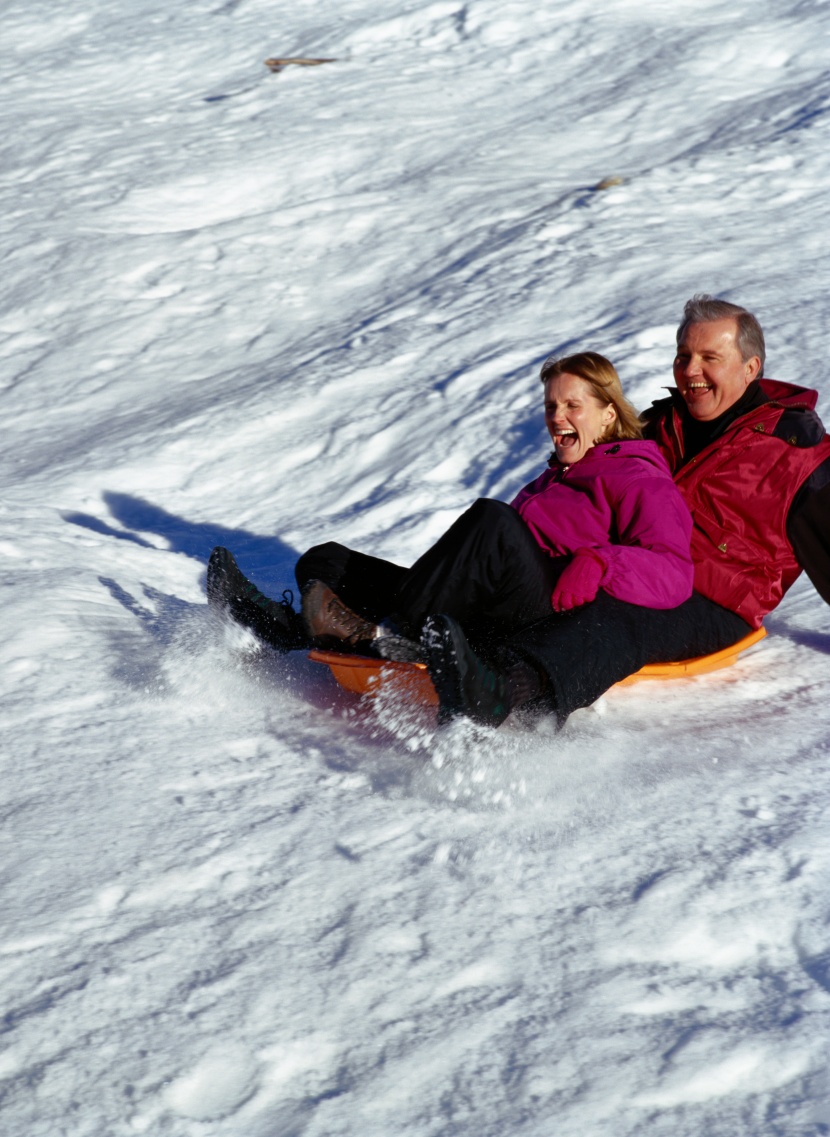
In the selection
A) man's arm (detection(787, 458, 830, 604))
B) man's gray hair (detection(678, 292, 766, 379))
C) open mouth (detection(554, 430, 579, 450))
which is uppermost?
man's gray hair (detection(678, 292, 766, 379))

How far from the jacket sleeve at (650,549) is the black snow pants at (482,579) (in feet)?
0.59

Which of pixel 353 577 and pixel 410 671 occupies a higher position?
pixel 353 577

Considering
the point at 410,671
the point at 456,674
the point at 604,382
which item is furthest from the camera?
the point at 604,382

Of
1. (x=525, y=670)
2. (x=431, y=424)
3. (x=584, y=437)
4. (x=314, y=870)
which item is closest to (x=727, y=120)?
(x=431, y=424)

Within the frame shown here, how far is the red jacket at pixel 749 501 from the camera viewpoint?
10.9 feet

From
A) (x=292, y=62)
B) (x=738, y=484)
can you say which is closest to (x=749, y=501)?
(x=738, y=484)

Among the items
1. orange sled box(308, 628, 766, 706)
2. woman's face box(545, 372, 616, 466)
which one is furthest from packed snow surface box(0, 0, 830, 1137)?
woman's face box(545, 372, 616, 466)

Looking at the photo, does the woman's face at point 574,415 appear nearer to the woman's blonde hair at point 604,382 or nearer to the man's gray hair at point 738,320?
the woman's blonde hair at point 604,382

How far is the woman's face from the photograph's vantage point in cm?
325

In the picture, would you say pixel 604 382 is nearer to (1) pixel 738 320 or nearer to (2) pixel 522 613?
(1) pixel 738 320

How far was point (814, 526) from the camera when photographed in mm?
3301

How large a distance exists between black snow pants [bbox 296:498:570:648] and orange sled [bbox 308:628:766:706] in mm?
126

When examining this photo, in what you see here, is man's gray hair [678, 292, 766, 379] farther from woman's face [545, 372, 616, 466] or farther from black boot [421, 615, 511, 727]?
black boot [421, 615, 511, 727]

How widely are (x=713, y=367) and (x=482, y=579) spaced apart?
3.20 feet
